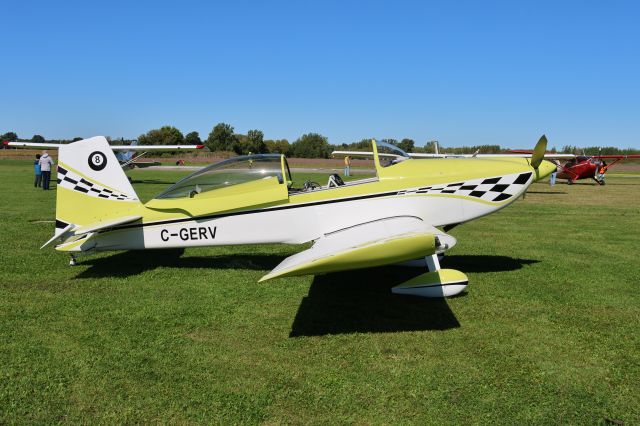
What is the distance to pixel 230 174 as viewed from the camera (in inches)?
258

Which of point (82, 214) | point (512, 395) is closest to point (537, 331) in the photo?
point (512, 395)

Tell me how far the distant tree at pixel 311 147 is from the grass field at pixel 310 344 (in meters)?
77.0

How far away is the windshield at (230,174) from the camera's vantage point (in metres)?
6.44

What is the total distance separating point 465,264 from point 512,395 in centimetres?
403

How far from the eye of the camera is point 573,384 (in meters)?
3.49

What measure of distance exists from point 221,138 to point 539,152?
86646 mm

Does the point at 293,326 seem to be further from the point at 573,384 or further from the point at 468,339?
the point at 573,384

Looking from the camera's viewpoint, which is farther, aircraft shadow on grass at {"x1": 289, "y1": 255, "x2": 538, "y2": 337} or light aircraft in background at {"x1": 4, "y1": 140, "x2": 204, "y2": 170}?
light aircraft in background at {"x1": 4, "y1": 140, "x2": 204, "y2": 170}

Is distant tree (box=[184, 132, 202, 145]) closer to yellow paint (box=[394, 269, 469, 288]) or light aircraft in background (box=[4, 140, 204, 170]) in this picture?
light aircraft in background (box=[4, 140, 204, 170])

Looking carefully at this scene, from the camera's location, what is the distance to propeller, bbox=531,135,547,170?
6.21m

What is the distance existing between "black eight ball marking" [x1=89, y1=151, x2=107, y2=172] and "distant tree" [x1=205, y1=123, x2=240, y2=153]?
78341 millimetres

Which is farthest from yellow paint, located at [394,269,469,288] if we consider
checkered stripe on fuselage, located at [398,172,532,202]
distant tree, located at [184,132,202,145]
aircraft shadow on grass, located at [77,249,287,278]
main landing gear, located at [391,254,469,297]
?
distant tree, located at [184,132,202,145]

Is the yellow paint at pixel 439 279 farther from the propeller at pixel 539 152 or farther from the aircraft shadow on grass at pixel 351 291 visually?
the propeller at pixel 539 152

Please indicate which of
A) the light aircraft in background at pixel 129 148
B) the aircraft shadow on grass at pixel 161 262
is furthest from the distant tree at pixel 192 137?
the aircraft shadow on grass at pixel 161 262
